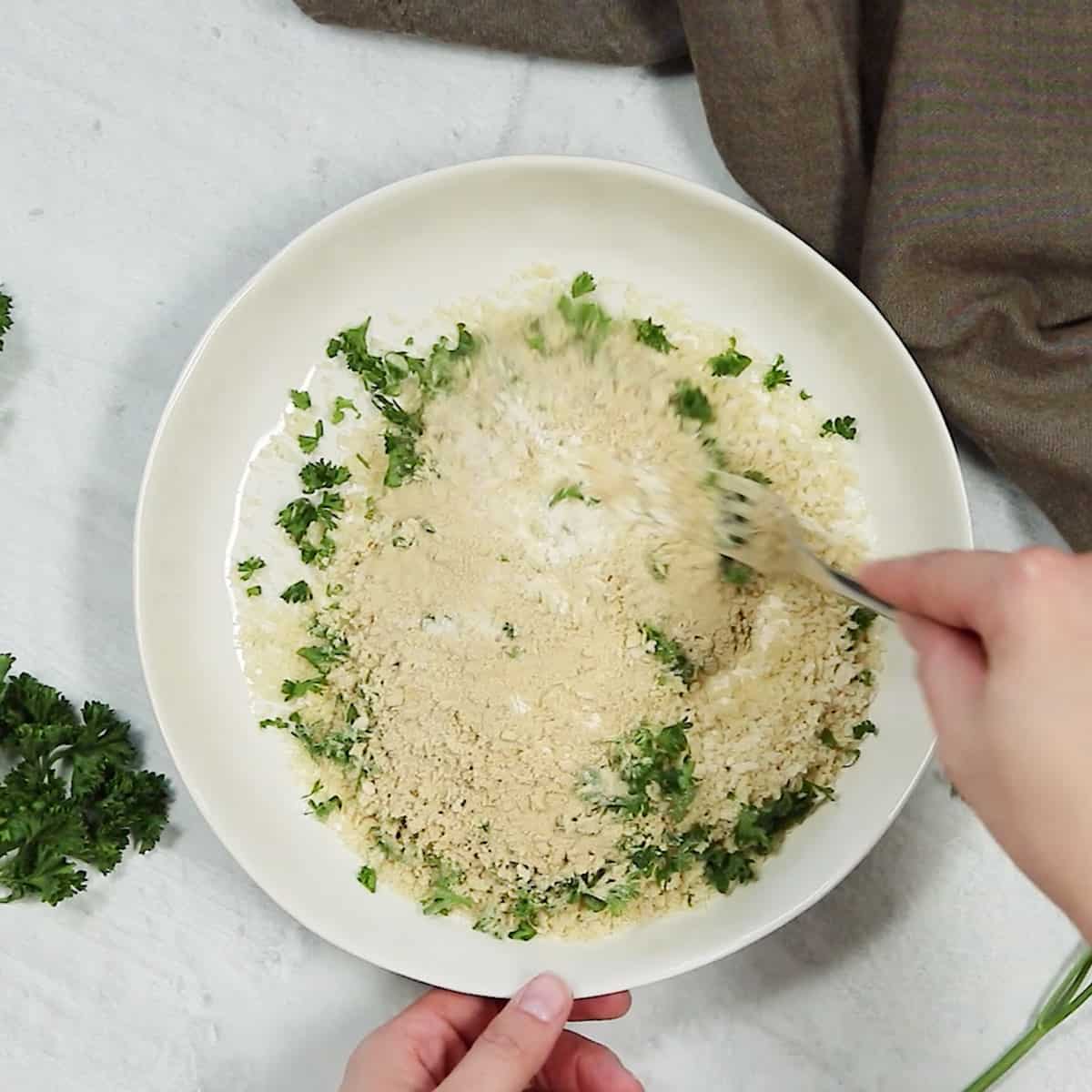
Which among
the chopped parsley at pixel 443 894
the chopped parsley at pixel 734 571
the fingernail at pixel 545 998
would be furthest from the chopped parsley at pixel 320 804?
the chopped parsley at pixel 734 571

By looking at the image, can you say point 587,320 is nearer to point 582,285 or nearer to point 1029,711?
point 582,285

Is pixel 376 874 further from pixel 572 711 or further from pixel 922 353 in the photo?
pixel 922 353

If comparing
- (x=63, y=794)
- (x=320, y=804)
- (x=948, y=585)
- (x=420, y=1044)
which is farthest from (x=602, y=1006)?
(x=948, y=585)

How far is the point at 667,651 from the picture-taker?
1.08 m

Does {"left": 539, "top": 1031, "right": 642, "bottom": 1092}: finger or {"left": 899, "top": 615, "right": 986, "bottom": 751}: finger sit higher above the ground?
{"left": 899, "top": 615, "right": 986, "bottom": 751}: finger

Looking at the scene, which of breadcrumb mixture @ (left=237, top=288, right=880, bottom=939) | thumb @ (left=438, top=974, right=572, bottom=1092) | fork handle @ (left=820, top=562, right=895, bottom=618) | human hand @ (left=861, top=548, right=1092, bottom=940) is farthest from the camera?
breadcrumb mixture @ (left=237, top=288, right=880, bottom=939)

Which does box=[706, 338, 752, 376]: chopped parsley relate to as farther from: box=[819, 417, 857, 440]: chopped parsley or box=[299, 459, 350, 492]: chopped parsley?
box=[299, 459, 350, 492]: chopped parsley

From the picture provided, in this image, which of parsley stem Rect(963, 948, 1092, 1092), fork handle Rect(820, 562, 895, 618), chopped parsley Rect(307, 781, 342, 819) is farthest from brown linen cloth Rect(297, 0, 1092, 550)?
chopped parsley Rect(307, 781, 342, 819)

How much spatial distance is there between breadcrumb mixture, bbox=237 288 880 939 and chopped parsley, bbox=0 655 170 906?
0.60 ft

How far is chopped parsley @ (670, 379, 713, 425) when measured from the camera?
3.68 ft

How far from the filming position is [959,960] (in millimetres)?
1196

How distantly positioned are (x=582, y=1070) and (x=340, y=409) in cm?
64

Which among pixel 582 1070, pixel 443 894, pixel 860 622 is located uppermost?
pixel 860 622

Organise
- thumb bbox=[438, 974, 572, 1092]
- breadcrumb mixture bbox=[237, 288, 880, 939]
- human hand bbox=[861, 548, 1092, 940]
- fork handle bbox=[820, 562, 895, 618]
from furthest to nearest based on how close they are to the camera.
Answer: breadcrumb mixture bbox=[237, 288, 880, 939] < thumb bbox=[438, 974, 572, 1092] < fork handle bbox=[820, 562, 895, 618] < human hand bbox=[861, 548, 1092, 940]
